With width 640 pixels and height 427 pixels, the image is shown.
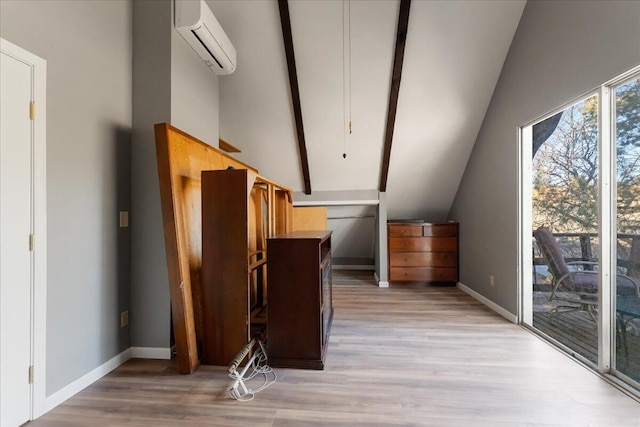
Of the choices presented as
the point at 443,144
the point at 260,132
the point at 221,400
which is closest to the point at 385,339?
the point at 221,400

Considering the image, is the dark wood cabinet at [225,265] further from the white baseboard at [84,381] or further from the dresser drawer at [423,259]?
the dresser drawer at [423,259]

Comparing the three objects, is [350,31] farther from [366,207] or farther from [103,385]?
[103,385]

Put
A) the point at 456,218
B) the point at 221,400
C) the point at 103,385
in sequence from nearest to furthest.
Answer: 1. the point at 221,400
2. the point at 103,385
3. the point at 456,218

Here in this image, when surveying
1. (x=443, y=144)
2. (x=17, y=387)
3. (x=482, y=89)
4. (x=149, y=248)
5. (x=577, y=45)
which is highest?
(x=482, y=89)

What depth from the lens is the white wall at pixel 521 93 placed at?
1.73 meters

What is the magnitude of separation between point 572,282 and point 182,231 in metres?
3.10

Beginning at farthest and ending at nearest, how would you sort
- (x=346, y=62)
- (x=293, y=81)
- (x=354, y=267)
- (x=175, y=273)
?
(x=354, y=267) → (x=293, y=81) → (x=346, y=62) → (x=175, y=273)

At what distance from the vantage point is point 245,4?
2.54m

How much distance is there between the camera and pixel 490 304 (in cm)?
317

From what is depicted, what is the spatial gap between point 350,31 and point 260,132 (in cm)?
163

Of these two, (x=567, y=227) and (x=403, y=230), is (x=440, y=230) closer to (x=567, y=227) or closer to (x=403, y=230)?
(x=403, y=230)

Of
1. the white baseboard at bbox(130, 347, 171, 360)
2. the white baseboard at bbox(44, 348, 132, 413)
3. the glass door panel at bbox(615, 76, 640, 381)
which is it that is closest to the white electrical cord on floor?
→ the white baseboard at bbox(130, 347, 171, 360)

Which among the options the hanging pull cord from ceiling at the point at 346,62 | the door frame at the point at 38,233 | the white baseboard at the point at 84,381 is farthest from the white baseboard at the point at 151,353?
the hanging pull cord from ceiling at the point at 346,62

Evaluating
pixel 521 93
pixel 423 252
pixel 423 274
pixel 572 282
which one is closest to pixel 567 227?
pixel 572 282
